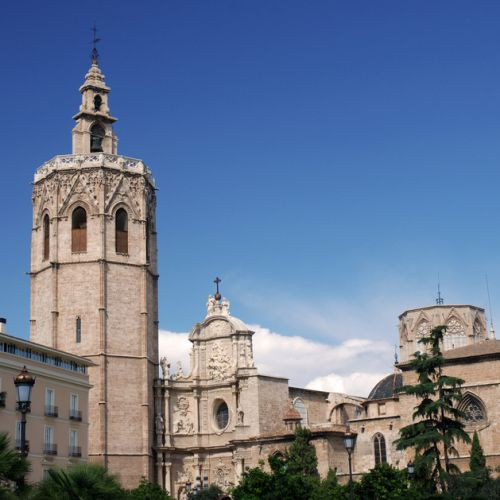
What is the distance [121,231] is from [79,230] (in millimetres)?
2528

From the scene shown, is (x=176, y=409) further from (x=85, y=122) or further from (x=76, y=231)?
(x=85, y=122)

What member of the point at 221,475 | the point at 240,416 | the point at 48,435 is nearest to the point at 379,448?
the point at 240,416

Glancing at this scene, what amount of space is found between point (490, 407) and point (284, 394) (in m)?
15.2

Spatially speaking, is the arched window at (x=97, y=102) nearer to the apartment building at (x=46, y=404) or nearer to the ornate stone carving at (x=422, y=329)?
the apartment building at (x=46, y=404)

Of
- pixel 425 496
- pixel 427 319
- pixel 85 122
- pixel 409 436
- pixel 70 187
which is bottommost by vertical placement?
pixel 425 496

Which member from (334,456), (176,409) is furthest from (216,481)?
(334,456)

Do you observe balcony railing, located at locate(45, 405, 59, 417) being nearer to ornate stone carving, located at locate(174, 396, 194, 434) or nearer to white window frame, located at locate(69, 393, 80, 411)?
white window frame, located at locate(69, 393, 80, 411)

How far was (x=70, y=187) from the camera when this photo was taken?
57562mm

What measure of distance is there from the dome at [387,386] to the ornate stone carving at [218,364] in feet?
38.5

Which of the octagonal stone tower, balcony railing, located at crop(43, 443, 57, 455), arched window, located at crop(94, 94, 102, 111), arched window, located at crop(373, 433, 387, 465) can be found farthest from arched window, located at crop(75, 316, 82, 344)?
the octagonal stone tower

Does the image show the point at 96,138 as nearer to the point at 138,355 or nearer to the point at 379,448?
the point at 138,355

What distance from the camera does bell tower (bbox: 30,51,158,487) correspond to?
5444cm

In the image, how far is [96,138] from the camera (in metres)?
61.9

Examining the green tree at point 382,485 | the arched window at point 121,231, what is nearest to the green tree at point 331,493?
the green tree at point 382,485
